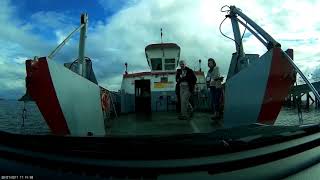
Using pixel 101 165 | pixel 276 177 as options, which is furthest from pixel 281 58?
pixel 101 165

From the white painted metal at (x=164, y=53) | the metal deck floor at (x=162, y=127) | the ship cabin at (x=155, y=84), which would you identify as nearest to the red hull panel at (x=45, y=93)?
the metal deck floor at (x=162, y=127)

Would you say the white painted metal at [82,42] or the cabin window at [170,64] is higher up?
the cabin window at [170,64]

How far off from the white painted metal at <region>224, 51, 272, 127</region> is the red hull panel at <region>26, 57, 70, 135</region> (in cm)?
267

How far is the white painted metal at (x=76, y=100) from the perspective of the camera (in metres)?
5.01

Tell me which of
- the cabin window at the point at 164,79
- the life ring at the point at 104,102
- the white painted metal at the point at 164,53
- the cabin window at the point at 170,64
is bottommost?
the life ring at the point at 104,102

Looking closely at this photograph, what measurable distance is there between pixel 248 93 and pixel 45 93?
302cm

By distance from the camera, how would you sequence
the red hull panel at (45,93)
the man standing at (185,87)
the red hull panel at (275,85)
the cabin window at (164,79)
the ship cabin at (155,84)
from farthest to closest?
the cabin window at (164,79)
the ship cabin at (155,84)
the man standing at (185,87)
the red hull panel at (275,85)
the red hull panel at (45,93)

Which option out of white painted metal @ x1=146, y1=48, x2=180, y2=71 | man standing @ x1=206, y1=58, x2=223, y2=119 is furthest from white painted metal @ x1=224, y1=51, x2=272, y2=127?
white painted metal @ x1=146, y1=48, x2=180, y2=71

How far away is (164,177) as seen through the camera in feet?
5.90

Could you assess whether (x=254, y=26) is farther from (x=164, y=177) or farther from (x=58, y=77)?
(x=164, y=177)

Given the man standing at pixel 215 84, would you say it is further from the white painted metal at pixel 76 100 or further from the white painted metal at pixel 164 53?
the white painted metal at pixel 164 53

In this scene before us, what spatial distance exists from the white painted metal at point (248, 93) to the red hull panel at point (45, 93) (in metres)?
2.67

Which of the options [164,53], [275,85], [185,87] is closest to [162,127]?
[185,87]

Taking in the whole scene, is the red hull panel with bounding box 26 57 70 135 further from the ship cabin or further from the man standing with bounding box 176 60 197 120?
the ship cabin
